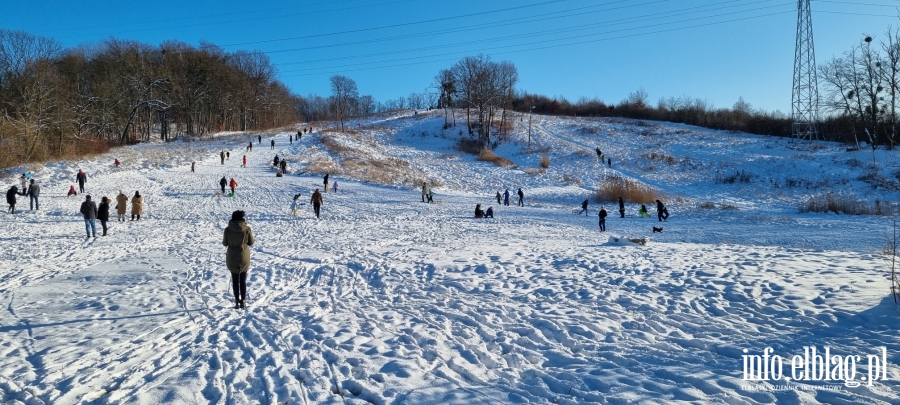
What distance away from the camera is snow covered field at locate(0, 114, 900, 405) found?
174 inches

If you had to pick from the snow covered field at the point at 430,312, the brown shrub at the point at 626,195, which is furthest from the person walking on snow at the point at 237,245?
the brown shrub at the point at 626,195

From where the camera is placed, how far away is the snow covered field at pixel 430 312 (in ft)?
14.5

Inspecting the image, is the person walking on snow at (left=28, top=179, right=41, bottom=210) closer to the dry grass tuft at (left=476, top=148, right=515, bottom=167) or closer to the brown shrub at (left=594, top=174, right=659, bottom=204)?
the brown shrub at (left=594, top=174, right=659, bottom=204)

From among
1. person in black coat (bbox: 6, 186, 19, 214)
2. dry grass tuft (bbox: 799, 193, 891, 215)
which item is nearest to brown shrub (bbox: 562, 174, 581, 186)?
dry grass tuft (bbox: 799, 193, 891, 215)

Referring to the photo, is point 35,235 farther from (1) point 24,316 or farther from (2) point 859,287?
(2) point 859,287

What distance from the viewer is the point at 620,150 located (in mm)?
51875

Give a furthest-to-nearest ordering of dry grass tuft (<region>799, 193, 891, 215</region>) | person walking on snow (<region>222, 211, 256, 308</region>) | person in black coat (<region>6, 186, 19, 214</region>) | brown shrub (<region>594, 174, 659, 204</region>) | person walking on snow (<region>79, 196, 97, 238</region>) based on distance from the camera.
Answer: brown shrub (<region>594, 174, 659, 204</region>), dry grass tuft (<region>799, 193, 891, 215</region>), person in black coat (<region>6, 186, 19, 214</region>), person walking on snow (<region>79, 196, 97, 238</region>), person walking on snow (<region>222, 211, 256, 308</region>)

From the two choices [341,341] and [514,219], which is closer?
[341,341]

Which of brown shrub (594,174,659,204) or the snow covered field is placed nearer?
the snow covered field

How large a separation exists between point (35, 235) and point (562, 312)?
671 inches

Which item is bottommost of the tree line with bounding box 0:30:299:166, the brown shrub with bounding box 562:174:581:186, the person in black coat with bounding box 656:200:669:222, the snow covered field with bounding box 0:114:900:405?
the snow covered field with bounding box 0:114:900:405

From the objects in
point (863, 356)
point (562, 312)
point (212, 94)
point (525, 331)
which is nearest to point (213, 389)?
point (525, 331)

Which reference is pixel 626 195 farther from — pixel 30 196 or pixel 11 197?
pixel 11 197

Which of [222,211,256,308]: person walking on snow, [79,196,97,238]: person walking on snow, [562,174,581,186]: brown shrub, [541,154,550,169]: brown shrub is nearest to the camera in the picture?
[222,211,256,308]: person walking on snow
